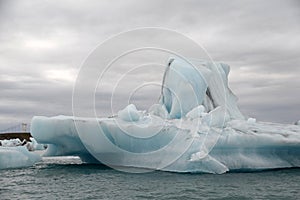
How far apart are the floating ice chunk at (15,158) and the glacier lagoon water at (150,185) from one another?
238 cm

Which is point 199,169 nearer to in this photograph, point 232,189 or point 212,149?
point 212,149

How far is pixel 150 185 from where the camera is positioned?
11859 millimetres

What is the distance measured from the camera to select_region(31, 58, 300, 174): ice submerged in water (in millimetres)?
14531

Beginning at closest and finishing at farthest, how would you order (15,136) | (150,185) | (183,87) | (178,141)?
(150,185) → (178,141) → (183,87) → (15,136)

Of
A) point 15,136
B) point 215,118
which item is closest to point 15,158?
point 215,118

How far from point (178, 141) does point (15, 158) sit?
25.3 ft

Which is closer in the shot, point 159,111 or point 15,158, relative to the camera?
point 15,158

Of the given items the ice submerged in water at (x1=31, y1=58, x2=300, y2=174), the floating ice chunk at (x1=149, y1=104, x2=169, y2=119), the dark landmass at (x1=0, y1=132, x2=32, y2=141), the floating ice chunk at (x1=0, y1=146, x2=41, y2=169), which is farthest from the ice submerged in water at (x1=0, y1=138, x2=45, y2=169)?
the dark landmass at (x1=0, y1=132, x2=32, y2=141)

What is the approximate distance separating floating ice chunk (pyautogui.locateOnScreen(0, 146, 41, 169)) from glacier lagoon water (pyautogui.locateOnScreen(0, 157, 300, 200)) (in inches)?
93.6

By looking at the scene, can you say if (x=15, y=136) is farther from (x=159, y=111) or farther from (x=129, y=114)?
(x=129, y=114)

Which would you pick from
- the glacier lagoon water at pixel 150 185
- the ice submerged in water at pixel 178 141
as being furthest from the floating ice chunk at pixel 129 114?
the glacier lagoon water at pixel 150 185

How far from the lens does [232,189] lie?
436 inches

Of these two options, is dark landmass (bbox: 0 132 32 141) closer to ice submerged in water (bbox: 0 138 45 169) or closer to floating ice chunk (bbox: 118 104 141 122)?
ice submerged in water (bbox: 0 138 45 169)

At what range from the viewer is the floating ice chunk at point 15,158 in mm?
17375
